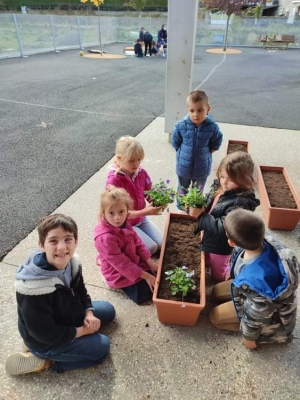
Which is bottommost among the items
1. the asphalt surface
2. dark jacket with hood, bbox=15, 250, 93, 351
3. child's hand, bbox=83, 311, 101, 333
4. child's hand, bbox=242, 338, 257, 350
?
the asphalt surface

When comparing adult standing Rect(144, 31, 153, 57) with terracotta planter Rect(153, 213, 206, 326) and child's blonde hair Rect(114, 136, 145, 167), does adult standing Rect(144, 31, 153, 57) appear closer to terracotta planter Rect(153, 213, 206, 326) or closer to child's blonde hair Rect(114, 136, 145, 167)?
child's blonde hair Rect(114, 136, 145, 167)

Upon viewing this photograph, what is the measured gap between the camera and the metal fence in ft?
54.6

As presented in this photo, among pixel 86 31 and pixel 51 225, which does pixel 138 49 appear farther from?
pixel 51 225

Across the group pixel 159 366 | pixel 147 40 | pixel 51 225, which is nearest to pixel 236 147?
pixel 159 366

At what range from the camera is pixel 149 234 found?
10.0 feet

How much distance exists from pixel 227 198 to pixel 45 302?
1470 mm

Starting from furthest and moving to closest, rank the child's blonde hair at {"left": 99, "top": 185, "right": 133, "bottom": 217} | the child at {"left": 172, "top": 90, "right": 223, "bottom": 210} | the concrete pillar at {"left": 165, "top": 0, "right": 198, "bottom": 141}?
the concrete pillar at {"left": 165, "top": 0, "right": 198, "bottom": 141}
the child at {"left": 172, "top": 90, "right": 223, "bottom": 210}
the child's blonde hair at {"left": 99, "top": 185, "right": 133, "bottom": 217}

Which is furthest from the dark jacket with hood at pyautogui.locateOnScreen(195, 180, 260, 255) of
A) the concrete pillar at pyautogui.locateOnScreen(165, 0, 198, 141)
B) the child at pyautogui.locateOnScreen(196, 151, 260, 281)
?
the concrete pillar at pyautogui.locateOnScreen(165, 0, 198, 141)

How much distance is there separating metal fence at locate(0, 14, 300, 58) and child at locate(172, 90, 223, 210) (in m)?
16.5

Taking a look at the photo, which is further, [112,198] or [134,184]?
[134,184]

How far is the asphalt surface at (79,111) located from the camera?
13.8 feet

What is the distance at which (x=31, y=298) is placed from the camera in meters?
1.68

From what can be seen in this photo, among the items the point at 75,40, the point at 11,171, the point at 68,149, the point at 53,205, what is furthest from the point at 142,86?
the point at 75,40

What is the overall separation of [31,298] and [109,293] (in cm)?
99
